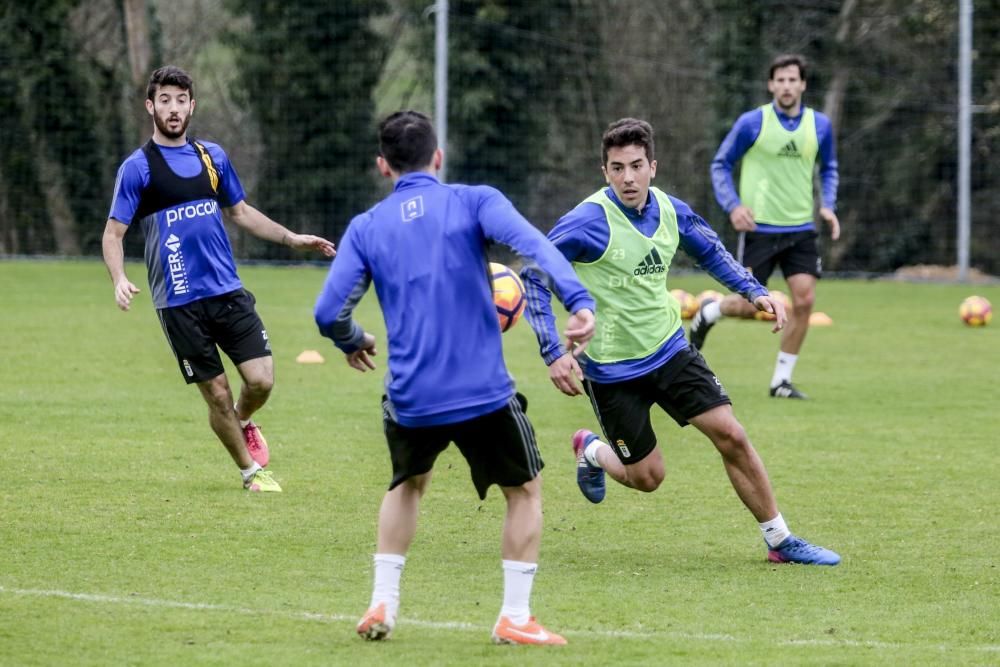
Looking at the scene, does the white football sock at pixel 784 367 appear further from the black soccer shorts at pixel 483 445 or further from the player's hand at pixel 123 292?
the black soccer shorts at pixel 483 445

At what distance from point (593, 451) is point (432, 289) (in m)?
2.53

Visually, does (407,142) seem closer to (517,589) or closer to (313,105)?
(517,589)

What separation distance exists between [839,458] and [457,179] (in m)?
15.9

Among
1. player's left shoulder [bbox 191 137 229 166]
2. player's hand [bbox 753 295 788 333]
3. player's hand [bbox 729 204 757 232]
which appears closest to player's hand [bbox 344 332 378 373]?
player's hand [bbox 753 295 788 333]

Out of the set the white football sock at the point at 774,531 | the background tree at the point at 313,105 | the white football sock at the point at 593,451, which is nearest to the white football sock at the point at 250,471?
the white football sock at the point at 593,451

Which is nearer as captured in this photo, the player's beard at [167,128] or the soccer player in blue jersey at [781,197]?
the player's beard at [167,128]

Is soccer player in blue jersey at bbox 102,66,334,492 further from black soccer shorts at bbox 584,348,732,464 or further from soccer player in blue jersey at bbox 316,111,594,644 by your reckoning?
soccer player in blue jersey at bbox 316,111,594,644

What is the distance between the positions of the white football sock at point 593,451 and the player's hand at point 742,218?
4.55m

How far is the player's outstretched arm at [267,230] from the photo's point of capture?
821 cm

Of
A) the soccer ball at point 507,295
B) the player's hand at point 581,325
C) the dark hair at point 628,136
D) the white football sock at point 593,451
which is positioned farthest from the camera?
the soccer ball at point 507,295

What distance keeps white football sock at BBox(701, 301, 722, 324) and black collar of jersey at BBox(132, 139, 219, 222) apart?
4.93 meters

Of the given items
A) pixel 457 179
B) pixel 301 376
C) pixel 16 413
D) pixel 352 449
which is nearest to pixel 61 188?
pixel 457 179

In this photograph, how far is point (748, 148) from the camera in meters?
12.7

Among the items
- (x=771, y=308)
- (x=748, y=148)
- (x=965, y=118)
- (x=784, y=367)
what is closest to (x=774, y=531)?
(x=771, y=308)
